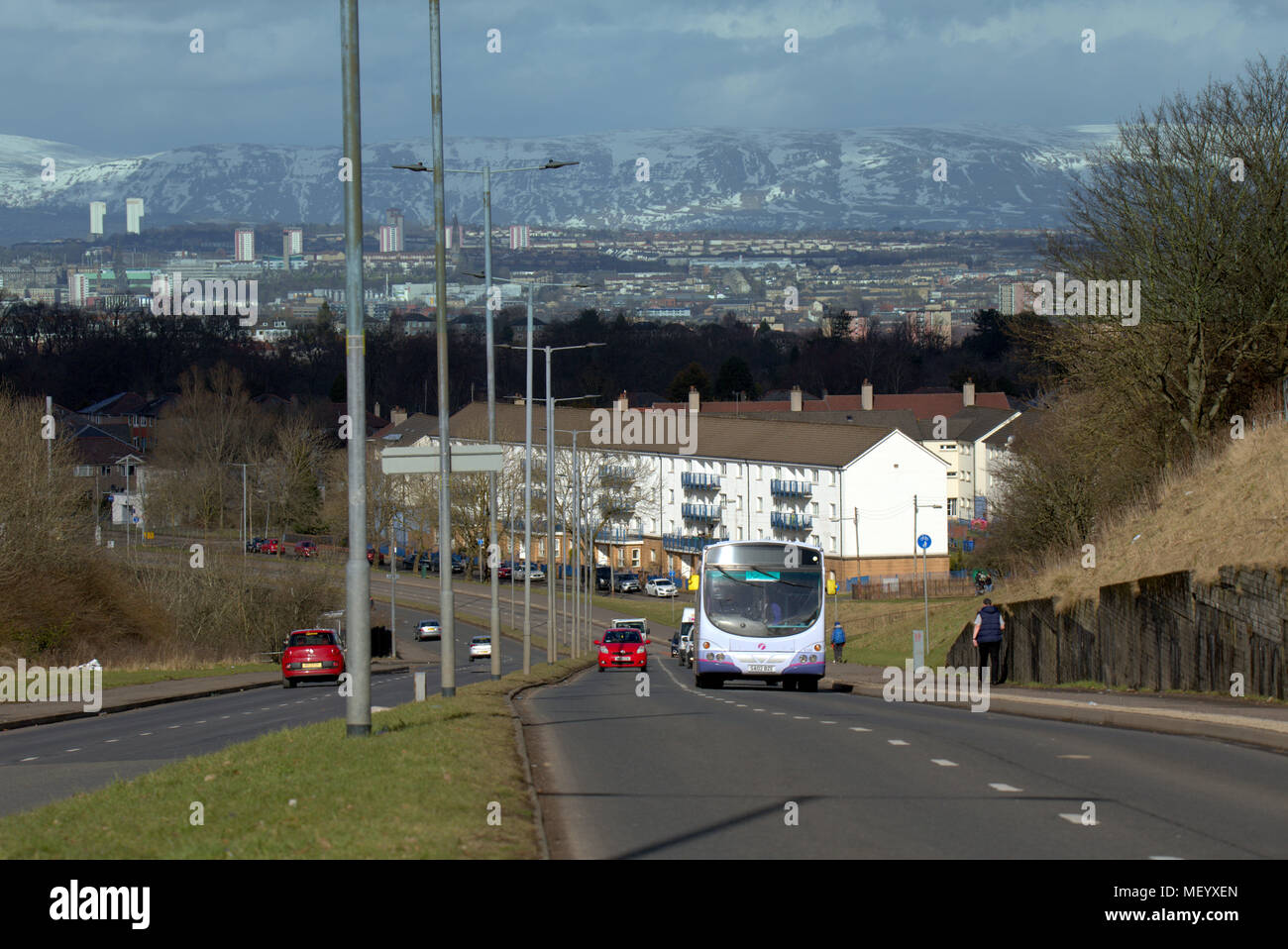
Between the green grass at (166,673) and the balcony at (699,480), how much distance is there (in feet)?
199

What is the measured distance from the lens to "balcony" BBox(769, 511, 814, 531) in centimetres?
10406

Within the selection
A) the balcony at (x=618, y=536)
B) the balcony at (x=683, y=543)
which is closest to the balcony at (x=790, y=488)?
the balcony at (x=683, y=543)

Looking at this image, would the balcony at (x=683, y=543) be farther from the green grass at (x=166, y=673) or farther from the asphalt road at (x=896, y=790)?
the asphalt road at (x=896, y=790)

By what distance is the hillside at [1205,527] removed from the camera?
73.7ft

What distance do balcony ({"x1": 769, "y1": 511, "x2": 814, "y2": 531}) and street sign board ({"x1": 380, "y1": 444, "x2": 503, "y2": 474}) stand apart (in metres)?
82.2

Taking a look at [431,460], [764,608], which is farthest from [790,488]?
[431,460]

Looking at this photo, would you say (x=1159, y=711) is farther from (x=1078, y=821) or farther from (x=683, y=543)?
(x=683, y=543)

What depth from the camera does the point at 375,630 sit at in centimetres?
7419

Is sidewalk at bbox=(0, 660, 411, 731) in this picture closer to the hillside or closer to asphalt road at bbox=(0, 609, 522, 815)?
asphalt road at bbox=(0, 609, 522, 815)

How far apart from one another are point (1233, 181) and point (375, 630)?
4696cm

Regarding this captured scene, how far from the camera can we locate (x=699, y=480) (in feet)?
372

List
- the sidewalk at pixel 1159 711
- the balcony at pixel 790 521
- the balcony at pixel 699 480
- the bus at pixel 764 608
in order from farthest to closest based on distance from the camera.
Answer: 1. the balcony at pixel 699 480
2. the balcony at pixel 790 521
3. the bus at pixel 764 608
4. the sidewalk at pixel 1159 711

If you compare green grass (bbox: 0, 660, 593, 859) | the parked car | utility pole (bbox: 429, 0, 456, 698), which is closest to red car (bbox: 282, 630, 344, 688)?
utility pole (bbox: 429, 0, 456, 698)

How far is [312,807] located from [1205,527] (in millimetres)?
20029
